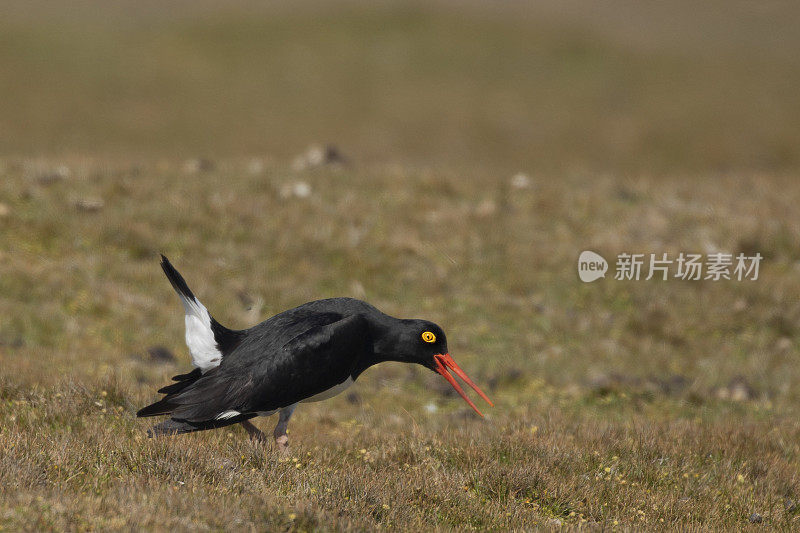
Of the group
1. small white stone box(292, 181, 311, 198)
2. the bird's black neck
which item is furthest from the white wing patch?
small white stone box(292, 181, 311, 198)

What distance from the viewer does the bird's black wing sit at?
22.4ft

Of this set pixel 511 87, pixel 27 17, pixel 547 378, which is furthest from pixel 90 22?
pixel 547 378

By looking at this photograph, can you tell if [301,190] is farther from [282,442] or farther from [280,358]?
[280,358]

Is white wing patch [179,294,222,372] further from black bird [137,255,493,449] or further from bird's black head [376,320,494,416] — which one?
bird's black head [376,320,494,416]

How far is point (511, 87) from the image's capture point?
4359 centimetres

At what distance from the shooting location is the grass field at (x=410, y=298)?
6.50 m

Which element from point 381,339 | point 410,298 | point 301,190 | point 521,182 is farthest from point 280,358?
point 521,182

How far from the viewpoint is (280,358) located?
22.6ft

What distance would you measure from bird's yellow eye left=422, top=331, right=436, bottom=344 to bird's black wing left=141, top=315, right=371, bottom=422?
2.22 ft

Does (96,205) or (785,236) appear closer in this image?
(96,205)

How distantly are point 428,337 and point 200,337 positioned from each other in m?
1.95

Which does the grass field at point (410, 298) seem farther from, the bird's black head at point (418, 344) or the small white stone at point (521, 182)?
the bird's black head at point (418, 344)

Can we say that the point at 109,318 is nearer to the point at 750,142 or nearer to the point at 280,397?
the point at 280,397

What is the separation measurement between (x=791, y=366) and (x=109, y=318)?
1111 cm
